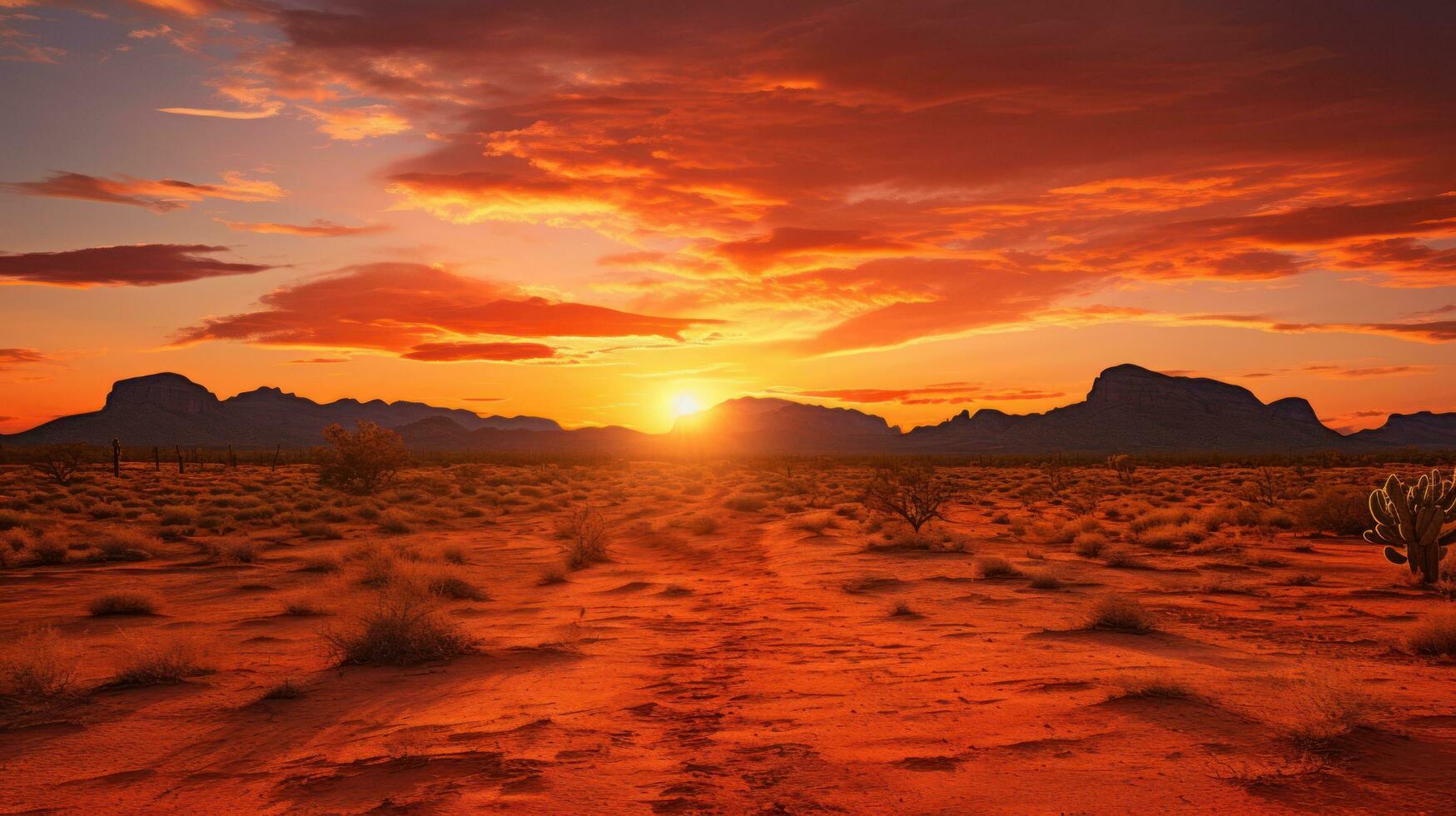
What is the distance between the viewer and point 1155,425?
515 feet

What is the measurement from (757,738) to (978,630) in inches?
200

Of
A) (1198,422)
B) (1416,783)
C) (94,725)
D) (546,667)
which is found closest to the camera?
(1416,783)

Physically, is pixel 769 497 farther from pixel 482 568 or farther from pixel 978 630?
pixel 978 630

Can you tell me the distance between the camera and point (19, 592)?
584 inches

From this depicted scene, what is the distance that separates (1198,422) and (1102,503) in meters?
145

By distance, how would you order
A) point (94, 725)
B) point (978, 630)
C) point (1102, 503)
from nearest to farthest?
point (94, 725)
point (978, 630)
point (1102, 503)

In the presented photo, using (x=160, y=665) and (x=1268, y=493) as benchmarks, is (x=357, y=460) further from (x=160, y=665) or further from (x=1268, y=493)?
(x=1268, y=493)

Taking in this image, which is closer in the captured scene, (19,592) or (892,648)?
(892,648)

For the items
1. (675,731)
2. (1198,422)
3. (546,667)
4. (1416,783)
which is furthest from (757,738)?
(1198,422)

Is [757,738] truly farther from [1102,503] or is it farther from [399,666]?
[1102,503]

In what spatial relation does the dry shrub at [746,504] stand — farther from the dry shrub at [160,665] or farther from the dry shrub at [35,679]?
the dry shrub at [35,679]

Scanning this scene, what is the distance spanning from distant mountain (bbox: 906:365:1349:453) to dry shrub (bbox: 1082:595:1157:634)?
142205 mm

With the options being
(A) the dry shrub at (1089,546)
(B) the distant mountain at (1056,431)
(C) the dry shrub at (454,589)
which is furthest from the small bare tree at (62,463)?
(B) the distant mountain at (1056,431)

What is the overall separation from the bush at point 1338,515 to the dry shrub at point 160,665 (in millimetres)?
24704
